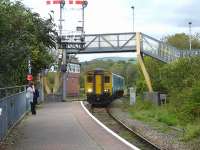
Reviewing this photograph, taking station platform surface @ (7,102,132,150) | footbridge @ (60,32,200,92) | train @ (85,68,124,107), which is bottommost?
station platform surface @ (7,102,132,150)

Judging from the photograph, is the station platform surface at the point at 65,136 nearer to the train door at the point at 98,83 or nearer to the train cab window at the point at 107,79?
the train door at the point at 98,83

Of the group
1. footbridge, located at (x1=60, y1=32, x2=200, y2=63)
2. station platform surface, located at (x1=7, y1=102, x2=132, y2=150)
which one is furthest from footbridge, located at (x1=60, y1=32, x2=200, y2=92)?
station platform surface, located at (x1=7, y1=102, x2=132, y2=150)

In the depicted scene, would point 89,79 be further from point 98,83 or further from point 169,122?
point 169,122

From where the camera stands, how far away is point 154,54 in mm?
50500

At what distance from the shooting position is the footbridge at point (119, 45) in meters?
50.7

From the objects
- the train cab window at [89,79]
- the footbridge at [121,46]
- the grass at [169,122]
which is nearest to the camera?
the grass at [169,122]

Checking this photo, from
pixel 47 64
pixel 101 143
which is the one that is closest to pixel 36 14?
pixel 47 64

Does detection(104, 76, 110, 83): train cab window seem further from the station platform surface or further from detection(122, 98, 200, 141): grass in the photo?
the station platform surface

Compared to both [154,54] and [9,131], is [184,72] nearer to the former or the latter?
[154,54]

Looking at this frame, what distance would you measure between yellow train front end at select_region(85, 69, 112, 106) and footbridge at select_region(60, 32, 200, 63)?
793 cm

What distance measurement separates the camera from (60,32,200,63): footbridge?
50688mm

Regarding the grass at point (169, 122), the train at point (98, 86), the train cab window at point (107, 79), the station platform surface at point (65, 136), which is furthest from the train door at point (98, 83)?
the station platform surface at point (65, 136)

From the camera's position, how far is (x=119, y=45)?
172 ft

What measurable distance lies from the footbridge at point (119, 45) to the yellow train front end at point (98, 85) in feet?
26.0
